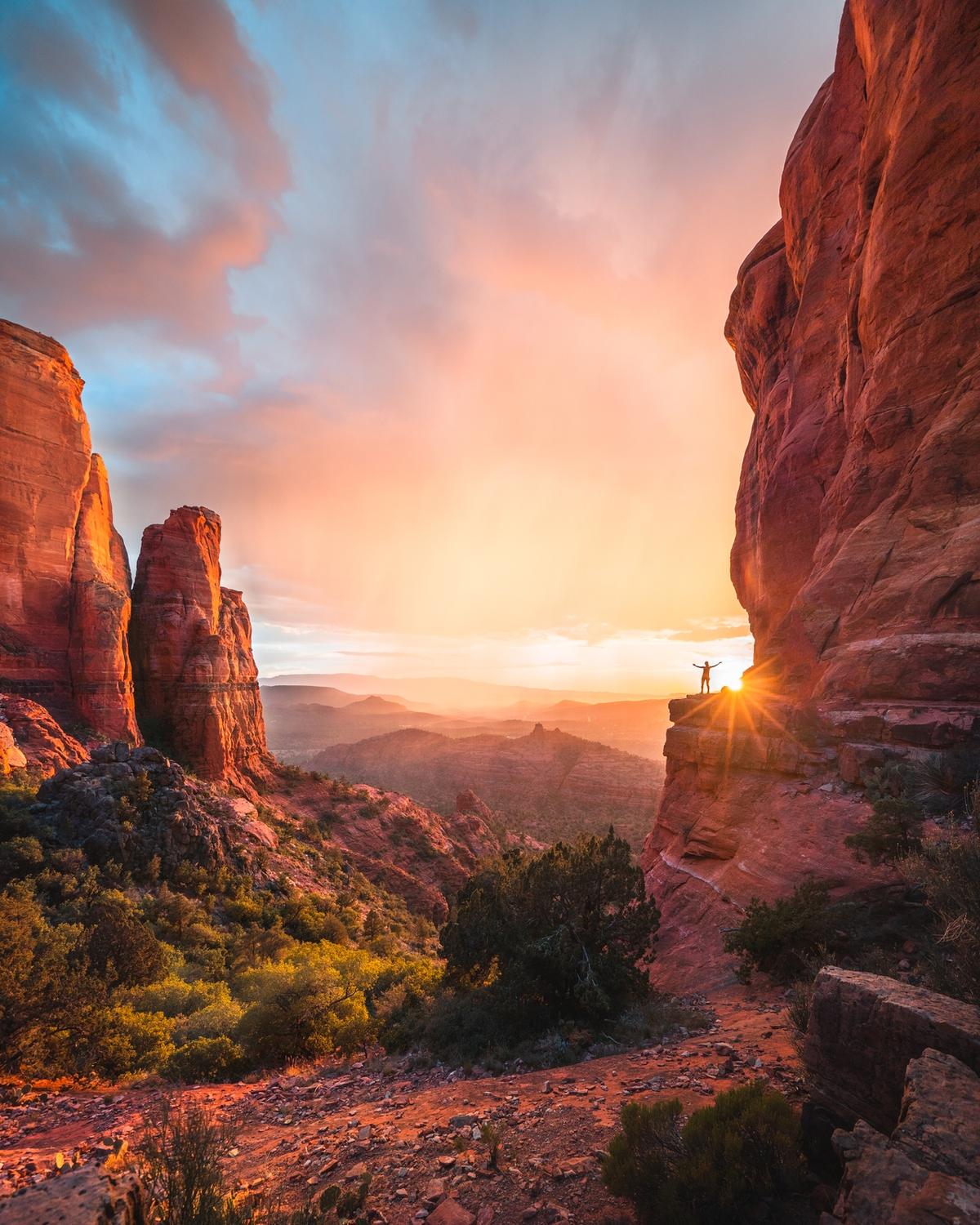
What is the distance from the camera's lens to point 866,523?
1599 centimetres

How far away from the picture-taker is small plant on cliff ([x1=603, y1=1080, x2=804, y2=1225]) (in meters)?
3.92

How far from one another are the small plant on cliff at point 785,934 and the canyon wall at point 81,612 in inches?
1328

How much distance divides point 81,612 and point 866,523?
48247 millimetres

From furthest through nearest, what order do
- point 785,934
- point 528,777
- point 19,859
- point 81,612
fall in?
point 528,777 → point 81,612 → point 19,859 → point 785,934

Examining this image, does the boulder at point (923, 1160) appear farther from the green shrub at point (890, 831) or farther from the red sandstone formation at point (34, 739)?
the red sandstone formation at point (34, 739)

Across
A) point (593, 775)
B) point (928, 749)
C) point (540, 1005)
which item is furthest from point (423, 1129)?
point (593, 775)

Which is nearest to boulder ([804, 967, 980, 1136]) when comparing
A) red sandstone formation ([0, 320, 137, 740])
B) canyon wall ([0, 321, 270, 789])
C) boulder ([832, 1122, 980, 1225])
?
boulder ([832, 1122, 980, 1225])

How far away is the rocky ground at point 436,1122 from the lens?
5094 millimetres

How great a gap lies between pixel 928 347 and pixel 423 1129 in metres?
22.6

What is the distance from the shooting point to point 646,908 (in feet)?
36.3

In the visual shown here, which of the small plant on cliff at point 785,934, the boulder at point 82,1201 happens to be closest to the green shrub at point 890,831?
the small plant on cliff at point 785,934

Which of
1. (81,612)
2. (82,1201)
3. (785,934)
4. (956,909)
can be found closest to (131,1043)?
(82,1201)

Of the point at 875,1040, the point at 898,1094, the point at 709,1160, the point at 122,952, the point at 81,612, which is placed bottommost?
the point at 122,952

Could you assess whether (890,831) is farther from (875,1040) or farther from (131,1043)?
(131,1043)
